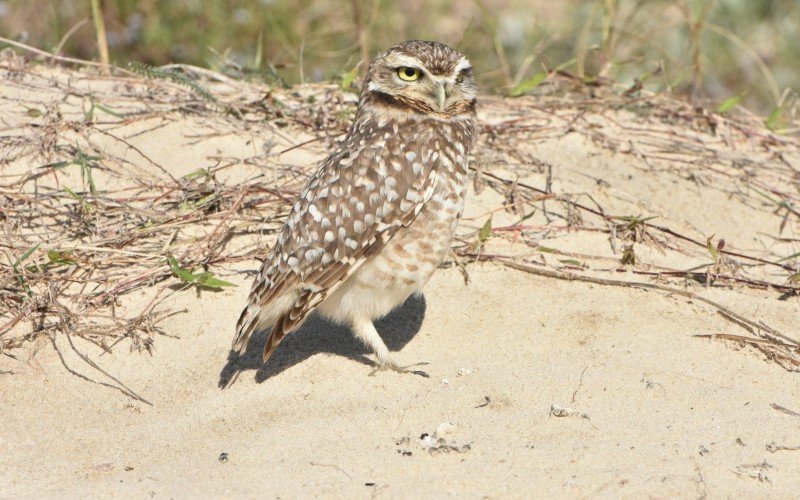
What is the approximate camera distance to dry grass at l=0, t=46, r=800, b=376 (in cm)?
472

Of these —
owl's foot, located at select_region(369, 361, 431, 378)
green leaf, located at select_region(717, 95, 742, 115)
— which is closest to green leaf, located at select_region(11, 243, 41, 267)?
owl's foot, located at select_region(369, 361, 431, 378)

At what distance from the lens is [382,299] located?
4.36m

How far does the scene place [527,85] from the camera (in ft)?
21.0

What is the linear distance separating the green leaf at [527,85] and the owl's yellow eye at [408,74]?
2056 millimetres

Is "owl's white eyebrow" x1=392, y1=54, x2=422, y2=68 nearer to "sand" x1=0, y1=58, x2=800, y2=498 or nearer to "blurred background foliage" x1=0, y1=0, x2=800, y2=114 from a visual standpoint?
"sand" x1=0, y1=58, x2=800, y2=498

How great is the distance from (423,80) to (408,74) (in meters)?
0.08

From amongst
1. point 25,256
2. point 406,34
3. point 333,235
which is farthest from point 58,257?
point 406,34

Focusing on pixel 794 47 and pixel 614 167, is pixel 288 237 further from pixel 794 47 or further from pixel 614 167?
pixel 794 47

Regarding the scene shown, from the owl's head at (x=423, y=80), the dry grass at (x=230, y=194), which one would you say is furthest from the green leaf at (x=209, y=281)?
the owl's head at (x=423, y=80)

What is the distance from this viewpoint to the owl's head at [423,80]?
444 centimetres

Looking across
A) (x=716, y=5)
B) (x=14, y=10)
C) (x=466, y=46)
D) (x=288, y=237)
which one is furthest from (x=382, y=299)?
(x=716, y=5)

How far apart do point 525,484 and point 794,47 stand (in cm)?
897

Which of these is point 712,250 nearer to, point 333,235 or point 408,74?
point 408,74

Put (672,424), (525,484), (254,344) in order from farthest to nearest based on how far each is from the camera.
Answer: (254,344) → (672,424) → (525,484)
